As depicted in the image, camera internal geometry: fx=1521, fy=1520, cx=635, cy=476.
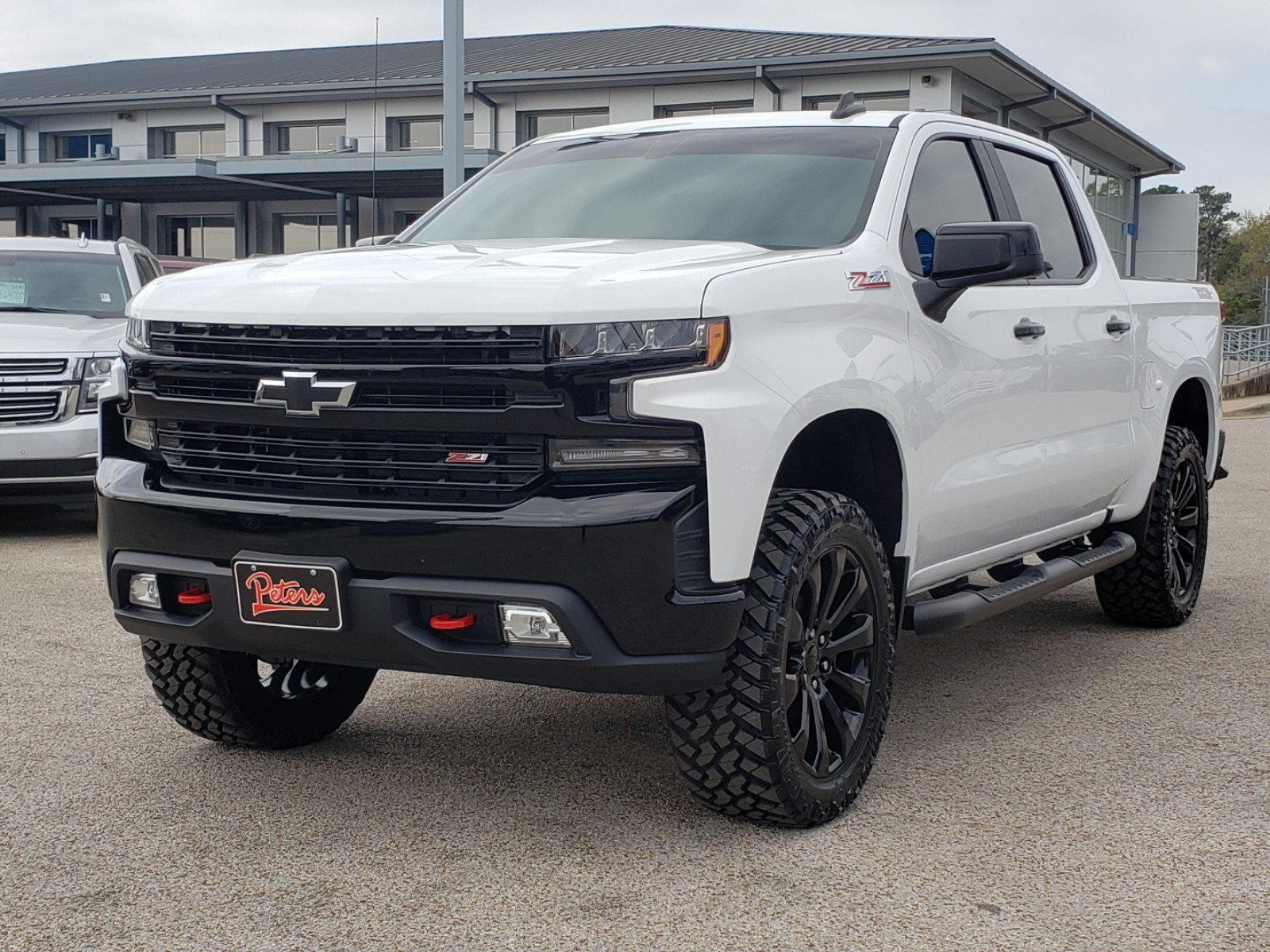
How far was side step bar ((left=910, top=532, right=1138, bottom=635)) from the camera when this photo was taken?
446 centimetres

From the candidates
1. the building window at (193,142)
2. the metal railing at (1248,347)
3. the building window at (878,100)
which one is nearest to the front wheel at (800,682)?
the building window at (878,100)

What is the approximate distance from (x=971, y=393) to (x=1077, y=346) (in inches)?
36.8

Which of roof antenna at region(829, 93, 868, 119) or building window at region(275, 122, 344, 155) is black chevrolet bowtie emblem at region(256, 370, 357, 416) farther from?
building window at region(275, 122, 344, 155)

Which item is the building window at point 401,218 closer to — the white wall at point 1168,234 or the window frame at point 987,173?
the white wall at point 1168,234

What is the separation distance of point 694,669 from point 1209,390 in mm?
4110

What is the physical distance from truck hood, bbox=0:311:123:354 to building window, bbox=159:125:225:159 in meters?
31.3

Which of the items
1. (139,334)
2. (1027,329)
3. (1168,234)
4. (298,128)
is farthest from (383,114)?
(139,334)

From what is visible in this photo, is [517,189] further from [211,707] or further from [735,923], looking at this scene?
[735,923]

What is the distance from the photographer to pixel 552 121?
3538 cm

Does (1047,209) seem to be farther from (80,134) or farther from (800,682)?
(80,134)

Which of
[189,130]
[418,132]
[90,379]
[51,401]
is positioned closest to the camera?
[51,401]

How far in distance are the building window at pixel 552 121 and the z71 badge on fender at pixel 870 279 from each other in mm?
31404

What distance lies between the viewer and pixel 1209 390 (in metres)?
6.68

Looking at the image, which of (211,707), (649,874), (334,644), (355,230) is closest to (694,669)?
(649,874)
